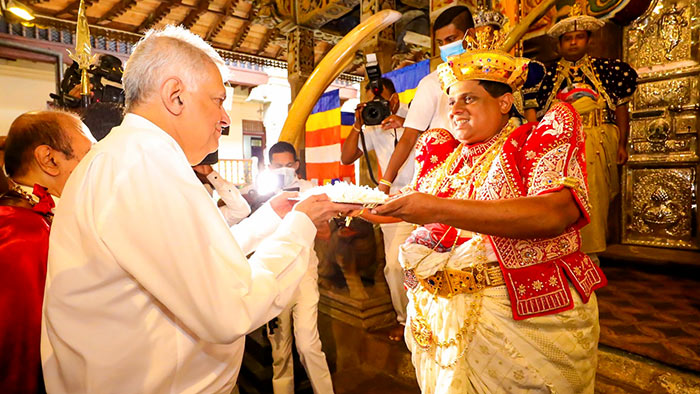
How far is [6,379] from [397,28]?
7579mm

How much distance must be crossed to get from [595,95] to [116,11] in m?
9.98

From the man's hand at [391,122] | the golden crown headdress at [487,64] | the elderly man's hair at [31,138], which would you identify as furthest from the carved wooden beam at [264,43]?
the golden crown headdress at [487,64]

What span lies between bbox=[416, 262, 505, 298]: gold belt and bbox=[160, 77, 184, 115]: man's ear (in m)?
1.21

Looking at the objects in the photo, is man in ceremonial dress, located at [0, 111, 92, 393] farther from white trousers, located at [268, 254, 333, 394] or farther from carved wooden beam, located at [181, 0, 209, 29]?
carved wooden beam, located at [181, 0, 209, 29]

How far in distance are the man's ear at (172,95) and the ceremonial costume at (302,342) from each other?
78.1 inches

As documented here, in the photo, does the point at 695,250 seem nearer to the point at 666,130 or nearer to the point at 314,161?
the point at 666,130

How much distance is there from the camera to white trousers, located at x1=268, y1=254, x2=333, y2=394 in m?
3.21

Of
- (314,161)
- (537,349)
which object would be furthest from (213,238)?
(314,161)

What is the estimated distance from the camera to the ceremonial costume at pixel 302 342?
3209 millimetres

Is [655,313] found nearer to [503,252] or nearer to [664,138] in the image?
[503,252]

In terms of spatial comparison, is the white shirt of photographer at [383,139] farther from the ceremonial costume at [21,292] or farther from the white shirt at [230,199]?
the ceremonial costume at [21,292]

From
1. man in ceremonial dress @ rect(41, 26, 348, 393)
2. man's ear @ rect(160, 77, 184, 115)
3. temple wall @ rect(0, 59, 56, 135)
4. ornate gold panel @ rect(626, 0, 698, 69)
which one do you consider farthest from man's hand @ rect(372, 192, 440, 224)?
temple wall @ rect(0, 59, 56, 135)

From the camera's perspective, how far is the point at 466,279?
1595 mm

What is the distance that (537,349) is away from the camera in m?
1.50
